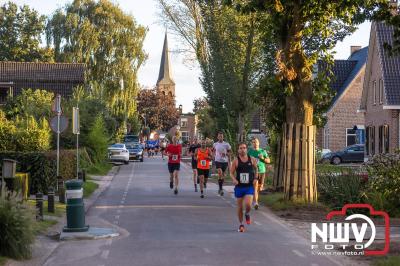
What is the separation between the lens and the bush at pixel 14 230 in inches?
468

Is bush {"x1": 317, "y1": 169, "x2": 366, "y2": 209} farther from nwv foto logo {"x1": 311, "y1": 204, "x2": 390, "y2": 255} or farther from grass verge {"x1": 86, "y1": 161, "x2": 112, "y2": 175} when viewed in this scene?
grass verge {"x1": 86, "y1": 161, "x2": 112, "y2": 175}

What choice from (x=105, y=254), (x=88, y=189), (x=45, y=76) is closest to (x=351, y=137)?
(x=45, y=76)

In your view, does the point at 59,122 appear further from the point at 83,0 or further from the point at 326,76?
the point at 83,0

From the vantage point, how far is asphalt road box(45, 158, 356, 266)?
1173 centimetres

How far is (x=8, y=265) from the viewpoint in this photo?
1143cm

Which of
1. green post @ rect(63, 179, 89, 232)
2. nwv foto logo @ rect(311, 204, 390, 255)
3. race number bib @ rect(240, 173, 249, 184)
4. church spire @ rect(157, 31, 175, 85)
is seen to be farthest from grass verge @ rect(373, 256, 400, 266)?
church spire @ rect(157, 31, 175, 85)

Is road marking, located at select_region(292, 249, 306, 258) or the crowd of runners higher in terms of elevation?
the crowd of runners

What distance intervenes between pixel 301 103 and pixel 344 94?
38545mm

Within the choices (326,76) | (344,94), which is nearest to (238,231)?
(326,76)

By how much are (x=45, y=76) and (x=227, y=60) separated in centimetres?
2885

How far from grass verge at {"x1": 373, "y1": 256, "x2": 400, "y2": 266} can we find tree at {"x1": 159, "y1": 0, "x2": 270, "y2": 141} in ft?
80.4

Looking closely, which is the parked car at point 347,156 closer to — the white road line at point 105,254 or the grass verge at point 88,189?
the grass verge at point 88,189

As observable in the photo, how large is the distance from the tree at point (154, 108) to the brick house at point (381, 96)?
7463 centimetres

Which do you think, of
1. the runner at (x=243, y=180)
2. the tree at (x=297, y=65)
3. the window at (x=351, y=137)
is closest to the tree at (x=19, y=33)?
the window at (x=351, y=137)
